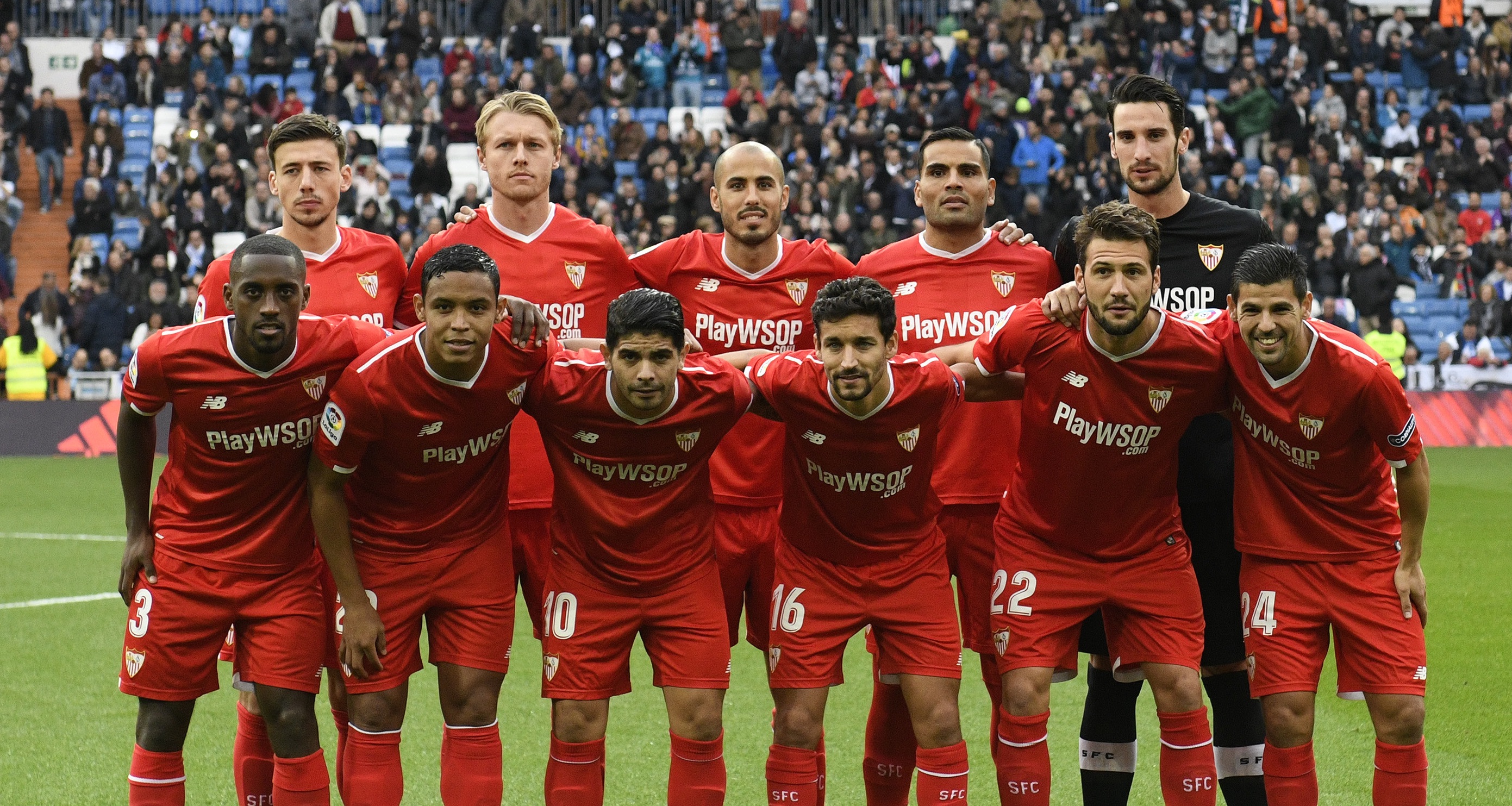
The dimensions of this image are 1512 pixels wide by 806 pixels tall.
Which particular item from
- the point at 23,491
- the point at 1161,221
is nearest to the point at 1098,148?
the point at 23,491

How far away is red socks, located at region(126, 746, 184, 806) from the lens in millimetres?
5004

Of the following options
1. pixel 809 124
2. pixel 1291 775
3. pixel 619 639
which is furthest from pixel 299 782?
pixel 809 124

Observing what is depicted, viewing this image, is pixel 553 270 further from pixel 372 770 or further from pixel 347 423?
pixel 372 770

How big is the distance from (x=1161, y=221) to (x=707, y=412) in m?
2.04

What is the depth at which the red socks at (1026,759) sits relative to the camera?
512 centimetres

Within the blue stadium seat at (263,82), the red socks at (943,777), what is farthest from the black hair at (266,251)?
the blue stadium seat at (263,82)

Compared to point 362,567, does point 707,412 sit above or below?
above

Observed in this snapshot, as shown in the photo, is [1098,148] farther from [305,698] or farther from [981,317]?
[305,698]

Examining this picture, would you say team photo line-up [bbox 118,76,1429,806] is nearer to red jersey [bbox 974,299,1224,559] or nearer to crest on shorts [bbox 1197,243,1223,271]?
red jersey [bbox 974,299,1224,559]

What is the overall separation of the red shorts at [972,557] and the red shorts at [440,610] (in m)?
1.75

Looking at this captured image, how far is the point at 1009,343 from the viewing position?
5270mm

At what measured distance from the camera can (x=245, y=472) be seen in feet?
16.8

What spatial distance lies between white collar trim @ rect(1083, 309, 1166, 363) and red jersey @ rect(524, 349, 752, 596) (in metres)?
1.23

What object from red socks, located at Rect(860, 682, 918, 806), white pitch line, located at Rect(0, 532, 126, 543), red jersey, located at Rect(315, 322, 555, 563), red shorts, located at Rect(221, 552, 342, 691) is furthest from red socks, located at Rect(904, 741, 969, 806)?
white pitch line, located at Rect(0, 532, 126, 543)
